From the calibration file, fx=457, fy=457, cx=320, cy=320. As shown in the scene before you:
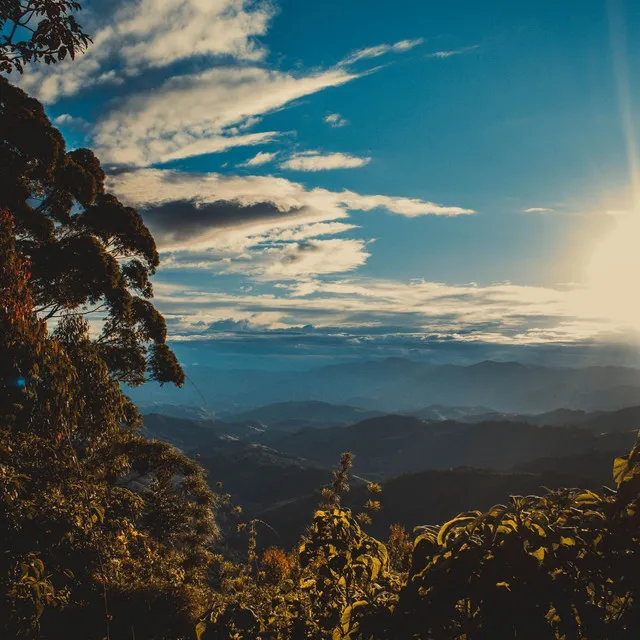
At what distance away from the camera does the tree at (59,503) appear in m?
5.04

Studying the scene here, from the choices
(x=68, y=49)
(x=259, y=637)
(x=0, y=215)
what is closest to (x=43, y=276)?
(x=0, y=215)

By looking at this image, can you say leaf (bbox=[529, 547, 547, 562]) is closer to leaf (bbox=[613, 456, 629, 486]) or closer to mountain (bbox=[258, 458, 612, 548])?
leaf (bbox=[613, 456, 629, 486])

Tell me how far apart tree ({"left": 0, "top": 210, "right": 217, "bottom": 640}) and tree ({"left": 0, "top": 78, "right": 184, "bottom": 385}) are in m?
6.55

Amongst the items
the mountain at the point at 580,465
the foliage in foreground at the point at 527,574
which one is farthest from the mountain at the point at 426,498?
the foliage in foreground at the point at 527,574

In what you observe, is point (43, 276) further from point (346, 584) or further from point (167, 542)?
point (346, 584)

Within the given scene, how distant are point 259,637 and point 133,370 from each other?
57.1ft

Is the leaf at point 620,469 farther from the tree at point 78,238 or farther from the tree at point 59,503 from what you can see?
the tree at point 78,238

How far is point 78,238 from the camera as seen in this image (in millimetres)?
16281

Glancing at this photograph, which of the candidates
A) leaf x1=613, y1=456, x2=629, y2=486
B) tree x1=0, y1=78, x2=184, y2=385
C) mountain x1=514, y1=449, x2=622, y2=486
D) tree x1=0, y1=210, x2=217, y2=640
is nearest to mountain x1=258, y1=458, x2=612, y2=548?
mountain x1=514, y1=449, x2=622, y2=486

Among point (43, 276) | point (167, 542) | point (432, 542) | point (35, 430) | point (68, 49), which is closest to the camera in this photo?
point (432, 542)

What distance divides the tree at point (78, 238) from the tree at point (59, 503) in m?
6.55

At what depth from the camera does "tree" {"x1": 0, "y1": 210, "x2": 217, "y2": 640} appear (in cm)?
504

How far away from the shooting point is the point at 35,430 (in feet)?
24.0

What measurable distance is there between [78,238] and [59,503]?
41.7 ft
